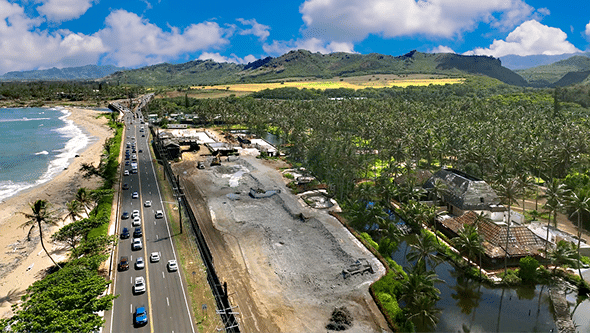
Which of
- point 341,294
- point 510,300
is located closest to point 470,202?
point 510,300

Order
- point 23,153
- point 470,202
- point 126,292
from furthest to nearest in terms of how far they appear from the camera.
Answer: point 23,153 → point 470,202 → point 126,292

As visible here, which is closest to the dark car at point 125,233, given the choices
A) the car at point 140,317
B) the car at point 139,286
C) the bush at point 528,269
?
the car at point 139,286

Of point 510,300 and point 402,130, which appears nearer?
point 510,300

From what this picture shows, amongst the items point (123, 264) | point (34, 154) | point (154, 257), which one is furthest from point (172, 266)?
point (34, 154)

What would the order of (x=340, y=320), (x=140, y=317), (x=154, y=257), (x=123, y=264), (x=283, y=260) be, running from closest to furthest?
(x=140, y=317) < (x=340, y=320) < (x=123, y=264) < (x=154, y=257) < (x=283, y=260)

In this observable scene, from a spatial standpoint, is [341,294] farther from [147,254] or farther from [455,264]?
[147,254]

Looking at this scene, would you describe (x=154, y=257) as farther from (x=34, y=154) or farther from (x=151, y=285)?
(x=34, y=154)

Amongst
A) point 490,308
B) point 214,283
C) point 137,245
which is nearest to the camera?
point 214,283

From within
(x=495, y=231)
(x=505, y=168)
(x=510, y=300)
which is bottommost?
(x=510, y=300)
